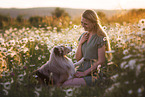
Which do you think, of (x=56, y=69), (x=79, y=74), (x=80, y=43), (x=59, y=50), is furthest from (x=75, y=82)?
(x=80, y=43)

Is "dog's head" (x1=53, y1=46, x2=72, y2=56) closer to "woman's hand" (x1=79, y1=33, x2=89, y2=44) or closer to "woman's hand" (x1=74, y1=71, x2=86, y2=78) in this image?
"woman's hand" (x1=79, y1=33, x2=89, y2=44)

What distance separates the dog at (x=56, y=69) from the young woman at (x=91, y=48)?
0.53ft

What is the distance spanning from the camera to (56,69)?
4070 millimetres

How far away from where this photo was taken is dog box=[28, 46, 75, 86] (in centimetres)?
396

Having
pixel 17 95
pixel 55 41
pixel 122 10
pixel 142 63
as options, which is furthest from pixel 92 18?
pixel 55 41

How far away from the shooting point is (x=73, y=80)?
12.9 feet

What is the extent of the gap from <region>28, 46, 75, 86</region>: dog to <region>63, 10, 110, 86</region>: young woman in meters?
0.16

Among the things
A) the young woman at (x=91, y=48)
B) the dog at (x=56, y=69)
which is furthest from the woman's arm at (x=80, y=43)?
the dog at (x=56, y=69)

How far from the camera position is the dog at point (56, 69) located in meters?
3.96

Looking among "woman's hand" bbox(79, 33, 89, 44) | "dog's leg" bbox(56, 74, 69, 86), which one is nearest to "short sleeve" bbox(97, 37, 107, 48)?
"woman's hand" bbox(79, 33, 89, 44)

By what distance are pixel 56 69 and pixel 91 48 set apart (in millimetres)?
916

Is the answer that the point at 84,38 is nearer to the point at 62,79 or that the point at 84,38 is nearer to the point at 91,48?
the point at 91,48

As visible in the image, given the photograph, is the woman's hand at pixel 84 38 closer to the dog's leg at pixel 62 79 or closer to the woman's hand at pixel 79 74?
the woman's hand at pixel 79 74

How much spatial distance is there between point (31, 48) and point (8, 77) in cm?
220
